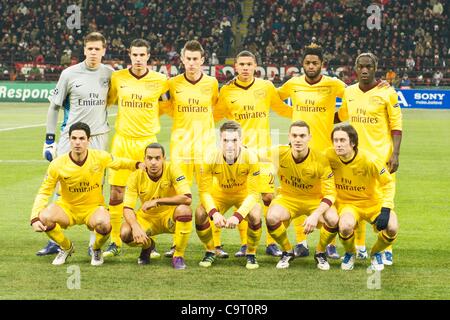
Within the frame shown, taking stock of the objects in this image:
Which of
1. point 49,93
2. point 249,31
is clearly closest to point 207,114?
point 49,93

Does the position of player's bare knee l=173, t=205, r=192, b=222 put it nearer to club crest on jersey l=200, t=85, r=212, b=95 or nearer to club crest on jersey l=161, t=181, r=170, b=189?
club crest on jersey l=161, t=181, r=170, b=189

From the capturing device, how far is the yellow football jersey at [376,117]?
368 inches

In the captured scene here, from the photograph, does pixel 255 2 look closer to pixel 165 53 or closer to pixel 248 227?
pixel 165 53

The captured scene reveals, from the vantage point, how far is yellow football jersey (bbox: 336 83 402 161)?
934 cm

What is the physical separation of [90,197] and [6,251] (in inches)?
46.9

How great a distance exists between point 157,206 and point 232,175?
0.90m

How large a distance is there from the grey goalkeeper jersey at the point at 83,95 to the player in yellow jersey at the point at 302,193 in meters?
2.16

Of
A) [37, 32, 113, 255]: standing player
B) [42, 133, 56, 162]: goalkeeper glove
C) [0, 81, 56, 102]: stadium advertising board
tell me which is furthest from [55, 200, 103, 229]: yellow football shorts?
[0, 81, 56, 102]: stadium advertising board

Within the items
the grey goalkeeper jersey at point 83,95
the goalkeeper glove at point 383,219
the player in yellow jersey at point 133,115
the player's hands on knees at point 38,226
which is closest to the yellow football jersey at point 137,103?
the player in yellow jersey at point 133,115

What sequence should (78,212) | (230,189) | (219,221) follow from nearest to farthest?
(219,221) < (78,212) < (230,189)

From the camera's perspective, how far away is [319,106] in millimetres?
9758

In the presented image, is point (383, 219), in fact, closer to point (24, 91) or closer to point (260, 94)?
point (260, 94)

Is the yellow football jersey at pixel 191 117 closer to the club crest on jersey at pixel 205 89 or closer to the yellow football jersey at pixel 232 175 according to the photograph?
the club crest on jersey at pixel 205 89

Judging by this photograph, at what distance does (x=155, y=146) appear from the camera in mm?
8656
